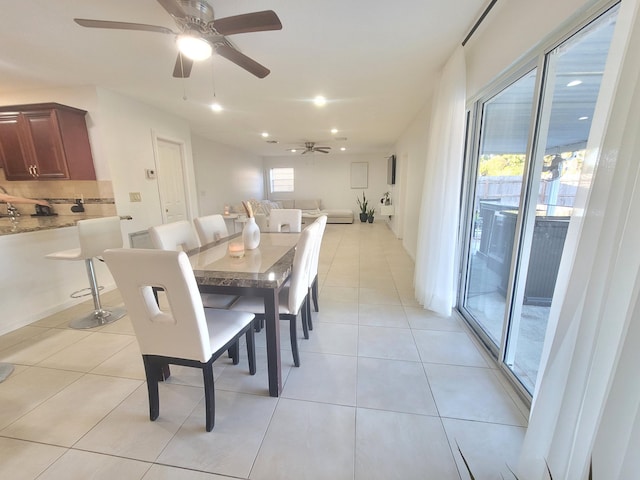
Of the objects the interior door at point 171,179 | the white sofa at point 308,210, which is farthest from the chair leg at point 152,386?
the white sofa at point 308,210

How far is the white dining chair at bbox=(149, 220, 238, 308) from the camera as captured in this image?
1.80 m

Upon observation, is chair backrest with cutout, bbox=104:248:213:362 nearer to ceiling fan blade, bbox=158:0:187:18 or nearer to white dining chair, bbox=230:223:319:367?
white dining chair, bbox=230:223:319:367

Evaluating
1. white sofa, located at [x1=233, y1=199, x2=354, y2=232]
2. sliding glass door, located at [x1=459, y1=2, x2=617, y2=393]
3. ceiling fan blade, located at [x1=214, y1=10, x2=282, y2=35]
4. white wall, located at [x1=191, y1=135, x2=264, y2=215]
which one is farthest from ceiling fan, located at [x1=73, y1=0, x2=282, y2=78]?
white sofa, located at [x1=233, y1=199, x2=354, y2=232]

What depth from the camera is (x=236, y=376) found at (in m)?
1.75

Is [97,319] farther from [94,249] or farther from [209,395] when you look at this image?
[209,395]

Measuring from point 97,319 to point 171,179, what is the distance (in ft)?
8.06

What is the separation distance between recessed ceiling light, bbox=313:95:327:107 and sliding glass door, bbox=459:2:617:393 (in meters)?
1.88

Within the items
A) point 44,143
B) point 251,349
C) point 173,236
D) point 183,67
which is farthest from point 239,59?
point 44,143

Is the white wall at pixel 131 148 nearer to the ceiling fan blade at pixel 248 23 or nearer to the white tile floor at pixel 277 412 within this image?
the white tile floor at pixel 277 412

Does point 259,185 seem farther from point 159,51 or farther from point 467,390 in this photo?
point 467,390

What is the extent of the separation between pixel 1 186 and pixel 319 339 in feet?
14.8

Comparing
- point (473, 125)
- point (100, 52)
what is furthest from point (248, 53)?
point (473, 125)

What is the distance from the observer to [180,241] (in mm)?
2035

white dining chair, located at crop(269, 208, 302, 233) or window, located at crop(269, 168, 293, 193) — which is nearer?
white dining chair, located at crop(269, 208, 302, 233)
